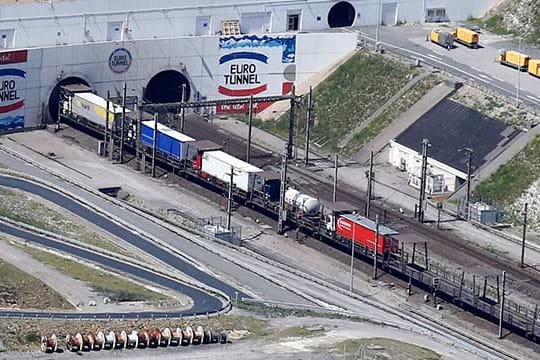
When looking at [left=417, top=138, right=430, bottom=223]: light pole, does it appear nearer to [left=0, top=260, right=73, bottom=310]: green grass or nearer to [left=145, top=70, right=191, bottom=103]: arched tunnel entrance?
[left=145, top=70, right=191, bottom=103]: arched tunnel entrance

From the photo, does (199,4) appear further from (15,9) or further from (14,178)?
(14,178)

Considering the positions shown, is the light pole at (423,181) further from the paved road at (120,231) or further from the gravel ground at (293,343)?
the gravel ground at (293,343)

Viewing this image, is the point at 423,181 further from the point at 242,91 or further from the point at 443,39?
the point at 242,91

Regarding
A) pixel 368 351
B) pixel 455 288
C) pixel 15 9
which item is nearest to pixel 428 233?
pixel 455 288

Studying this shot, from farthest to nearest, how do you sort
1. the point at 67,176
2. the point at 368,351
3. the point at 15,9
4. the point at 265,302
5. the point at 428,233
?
the point at 15,9 → the point at 67,176 → the point at 428,233 → the point at 265,302 → the point at 368,351

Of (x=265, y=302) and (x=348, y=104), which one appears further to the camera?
(x=348, y=104)

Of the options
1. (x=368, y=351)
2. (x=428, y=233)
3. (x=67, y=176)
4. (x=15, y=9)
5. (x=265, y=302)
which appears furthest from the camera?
(x=15, y=9)

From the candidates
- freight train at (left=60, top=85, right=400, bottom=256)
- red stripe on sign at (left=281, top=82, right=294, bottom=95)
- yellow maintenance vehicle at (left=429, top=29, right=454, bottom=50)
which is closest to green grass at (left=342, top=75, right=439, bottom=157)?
yellow maintenance vehicle at (left=429, top=29, right=454, bottom=50)
